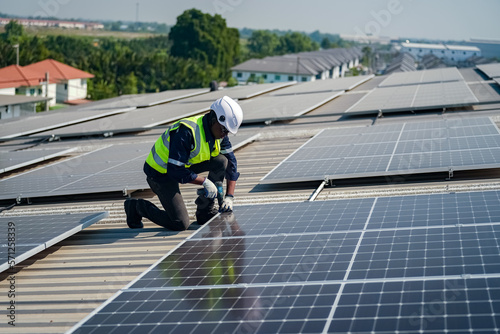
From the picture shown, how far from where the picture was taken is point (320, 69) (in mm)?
122188

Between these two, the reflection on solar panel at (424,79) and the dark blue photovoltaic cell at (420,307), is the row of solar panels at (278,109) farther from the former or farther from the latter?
the dark blue photovoltaic cell at (420,307)

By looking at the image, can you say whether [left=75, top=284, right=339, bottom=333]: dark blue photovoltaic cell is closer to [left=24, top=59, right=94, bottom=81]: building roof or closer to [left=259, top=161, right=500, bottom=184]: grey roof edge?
[left=259, top=161, right=500, bottom=184]: grey roof edge

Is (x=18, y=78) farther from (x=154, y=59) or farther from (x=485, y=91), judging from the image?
(x=485, y=91)

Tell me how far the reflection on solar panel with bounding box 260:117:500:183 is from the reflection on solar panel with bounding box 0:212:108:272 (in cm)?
337

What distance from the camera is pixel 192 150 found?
9359 millimetres

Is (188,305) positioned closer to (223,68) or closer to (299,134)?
(299,134)

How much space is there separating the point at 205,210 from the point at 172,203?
0.59 m

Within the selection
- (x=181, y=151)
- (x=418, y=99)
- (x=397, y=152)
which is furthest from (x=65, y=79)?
(x=181, y=151)

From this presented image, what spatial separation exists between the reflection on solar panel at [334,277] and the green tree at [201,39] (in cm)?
11086

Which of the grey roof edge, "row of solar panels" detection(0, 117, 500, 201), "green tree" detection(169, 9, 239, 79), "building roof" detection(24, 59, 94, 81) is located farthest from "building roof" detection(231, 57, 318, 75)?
the grey roof edge

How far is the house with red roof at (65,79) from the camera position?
3191 inches

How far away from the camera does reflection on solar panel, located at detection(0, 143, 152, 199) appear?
11859 mm

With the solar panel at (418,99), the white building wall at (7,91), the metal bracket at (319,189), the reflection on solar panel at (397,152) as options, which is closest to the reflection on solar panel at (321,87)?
the solar panel at (418,99)

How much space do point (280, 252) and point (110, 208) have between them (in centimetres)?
543
